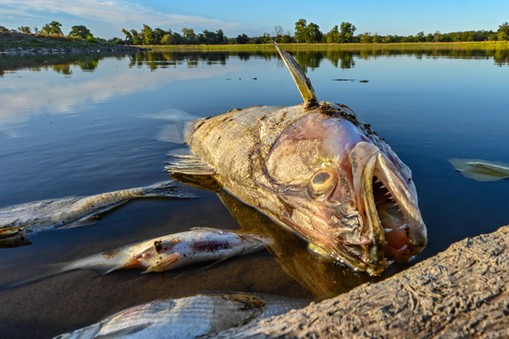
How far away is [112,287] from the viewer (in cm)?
315

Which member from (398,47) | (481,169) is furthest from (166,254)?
(398,47)

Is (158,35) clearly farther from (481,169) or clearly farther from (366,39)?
(481,169)

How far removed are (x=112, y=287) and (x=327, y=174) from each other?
2.28m

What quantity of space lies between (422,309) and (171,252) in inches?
91.6

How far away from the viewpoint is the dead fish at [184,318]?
6.96 feet

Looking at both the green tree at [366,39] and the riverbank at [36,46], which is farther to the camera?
the green tree at [366,39]

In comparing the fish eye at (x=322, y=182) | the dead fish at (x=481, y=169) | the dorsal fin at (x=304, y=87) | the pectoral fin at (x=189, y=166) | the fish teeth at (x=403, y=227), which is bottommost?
the dead fish at (x=481, y=169)

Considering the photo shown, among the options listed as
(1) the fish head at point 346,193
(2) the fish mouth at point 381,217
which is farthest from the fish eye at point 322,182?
(2) the fish mouth at point 381,217

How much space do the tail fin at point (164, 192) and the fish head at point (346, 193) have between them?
184 cm

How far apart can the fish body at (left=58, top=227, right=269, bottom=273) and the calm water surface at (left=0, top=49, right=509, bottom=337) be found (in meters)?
0.10

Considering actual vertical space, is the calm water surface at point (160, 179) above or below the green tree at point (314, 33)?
below

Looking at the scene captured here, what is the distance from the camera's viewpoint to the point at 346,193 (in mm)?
2949

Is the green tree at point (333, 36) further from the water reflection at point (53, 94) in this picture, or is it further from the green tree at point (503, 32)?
the water reflection at point (53, 94)

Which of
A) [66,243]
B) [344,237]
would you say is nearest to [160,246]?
[66,243]
